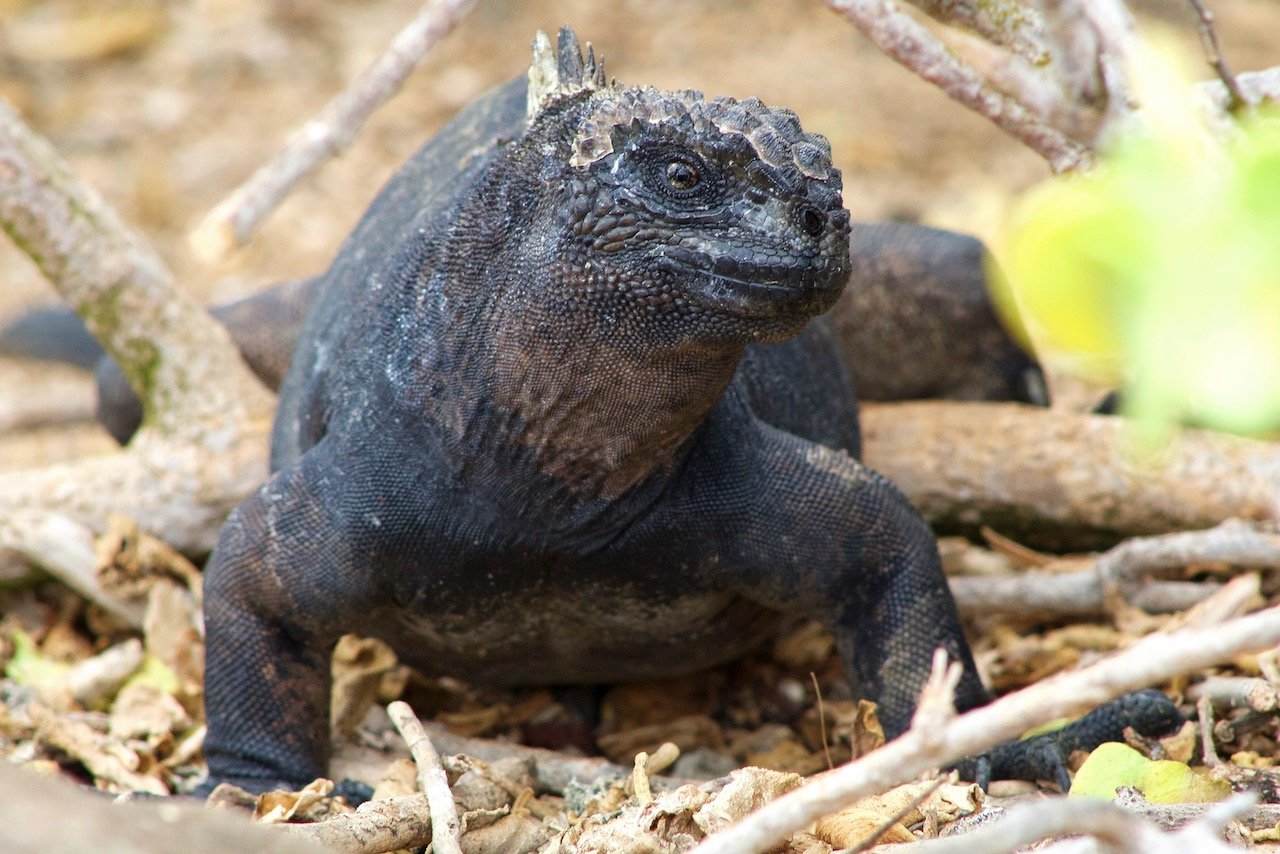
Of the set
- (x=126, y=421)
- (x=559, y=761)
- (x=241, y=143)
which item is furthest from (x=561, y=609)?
(x=241, y=143)

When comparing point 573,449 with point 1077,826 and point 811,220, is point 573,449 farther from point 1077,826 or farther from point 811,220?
point 1077,826

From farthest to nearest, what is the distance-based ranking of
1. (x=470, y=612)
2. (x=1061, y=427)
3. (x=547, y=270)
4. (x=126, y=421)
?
(x=126, y=421)
(x=1061, y=427)
(x=470, y=612)
(x=547, y=270)

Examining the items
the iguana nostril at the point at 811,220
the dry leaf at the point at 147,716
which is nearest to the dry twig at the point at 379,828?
the dry leaf at the point at 147,716

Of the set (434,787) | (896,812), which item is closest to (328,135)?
(434,787)

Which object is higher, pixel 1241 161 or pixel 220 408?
pixel 1241 161

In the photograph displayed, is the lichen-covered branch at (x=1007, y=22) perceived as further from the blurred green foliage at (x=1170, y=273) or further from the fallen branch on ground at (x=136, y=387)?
the fallen branch on ground at (x=136, y=387)

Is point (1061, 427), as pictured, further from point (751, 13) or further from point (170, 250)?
point (751, 13)

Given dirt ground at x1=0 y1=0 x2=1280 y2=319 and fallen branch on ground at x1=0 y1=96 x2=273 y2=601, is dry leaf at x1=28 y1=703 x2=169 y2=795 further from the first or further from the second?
dirt ground at x1=0 y1=0 x2=1280 y2=319
